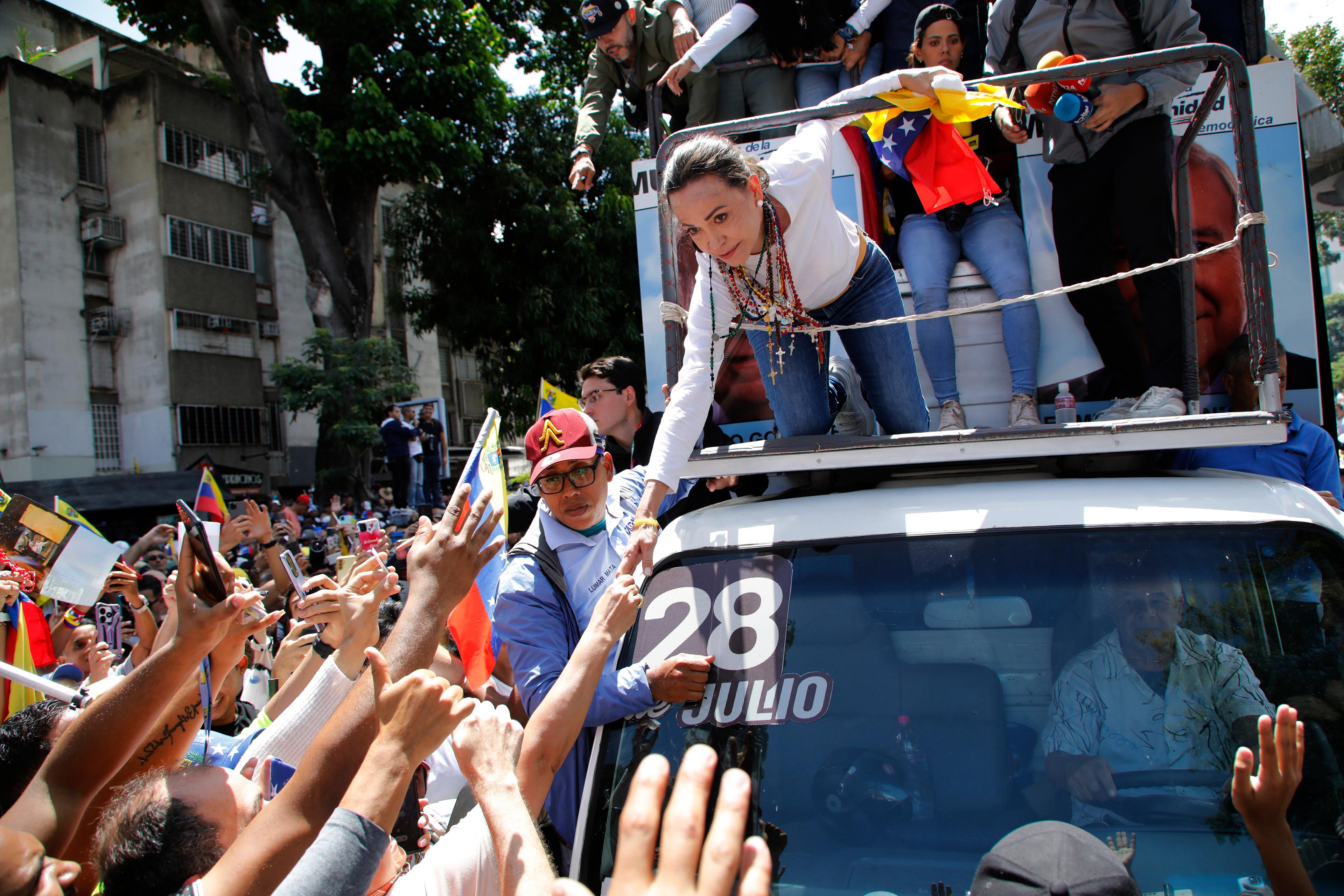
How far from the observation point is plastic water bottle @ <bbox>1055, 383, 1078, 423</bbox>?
121 inches

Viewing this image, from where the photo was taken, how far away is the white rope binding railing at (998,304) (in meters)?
2.29

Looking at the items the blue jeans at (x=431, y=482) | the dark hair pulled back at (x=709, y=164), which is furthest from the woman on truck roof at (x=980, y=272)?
the blue jeans at (x=431, y=482)

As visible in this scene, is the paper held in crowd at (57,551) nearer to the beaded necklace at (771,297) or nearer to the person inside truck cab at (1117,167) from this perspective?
the beaded necklace at (771,297)

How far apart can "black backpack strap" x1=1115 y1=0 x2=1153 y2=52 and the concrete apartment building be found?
751 inches

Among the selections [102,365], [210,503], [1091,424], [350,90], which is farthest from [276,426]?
[1091,424]

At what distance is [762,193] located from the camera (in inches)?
95.0

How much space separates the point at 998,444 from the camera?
2162mm

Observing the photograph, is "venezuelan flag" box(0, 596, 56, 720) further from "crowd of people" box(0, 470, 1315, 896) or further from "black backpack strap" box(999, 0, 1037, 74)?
"black backpack strap" box(999, 0, 1037, 74)

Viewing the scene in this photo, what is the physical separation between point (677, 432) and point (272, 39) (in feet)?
62.9

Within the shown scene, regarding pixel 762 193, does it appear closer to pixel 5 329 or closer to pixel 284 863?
pixel 284 863

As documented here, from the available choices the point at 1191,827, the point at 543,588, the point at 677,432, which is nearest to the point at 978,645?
the point at 1191,827

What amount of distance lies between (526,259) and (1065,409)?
14.8 metres

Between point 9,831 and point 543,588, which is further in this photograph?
point 543,588

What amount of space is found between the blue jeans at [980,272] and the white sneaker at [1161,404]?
636mm
